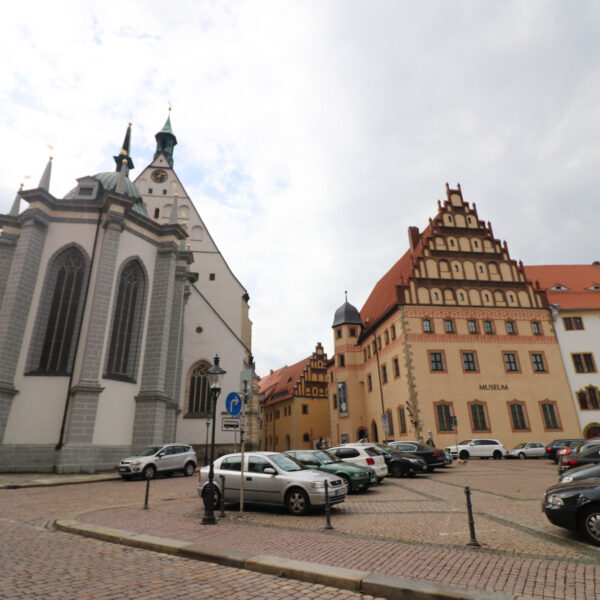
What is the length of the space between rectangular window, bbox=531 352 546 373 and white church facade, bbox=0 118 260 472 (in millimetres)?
24344

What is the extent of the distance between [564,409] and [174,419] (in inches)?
1142

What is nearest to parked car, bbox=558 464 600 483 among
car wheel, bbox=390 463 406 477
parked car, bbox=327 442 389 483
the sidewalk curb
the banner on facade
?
the sidewalk curb

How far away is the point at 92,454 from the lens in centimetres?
1958

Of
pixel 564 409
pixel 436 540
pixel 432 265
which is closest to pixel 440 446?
pixel 564 409

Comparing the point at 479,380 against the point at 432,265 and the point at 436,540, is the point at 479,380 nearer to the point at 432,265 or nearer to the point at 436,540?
the point at 432,265

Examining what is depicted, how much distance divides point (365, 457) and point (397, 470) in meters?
3.17

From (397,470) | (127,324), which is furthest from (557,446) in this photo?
(127,324)

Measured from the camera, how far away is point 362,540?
21.9 ft

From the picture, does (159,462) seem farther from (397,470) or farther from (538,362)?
(538,362)

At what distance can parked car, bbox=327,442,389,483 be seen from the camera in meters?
14.8

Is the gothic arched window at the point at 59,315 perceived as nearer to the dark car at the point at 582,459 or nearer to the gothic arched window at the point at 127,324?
the gothic arched window at the point at 127,324

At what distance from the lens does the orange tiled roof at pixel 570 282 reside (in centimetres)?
3569

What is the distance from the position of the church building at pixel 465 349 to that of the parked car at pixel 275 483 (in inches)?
754

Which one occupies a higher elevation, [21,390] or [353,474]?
[21,390]
